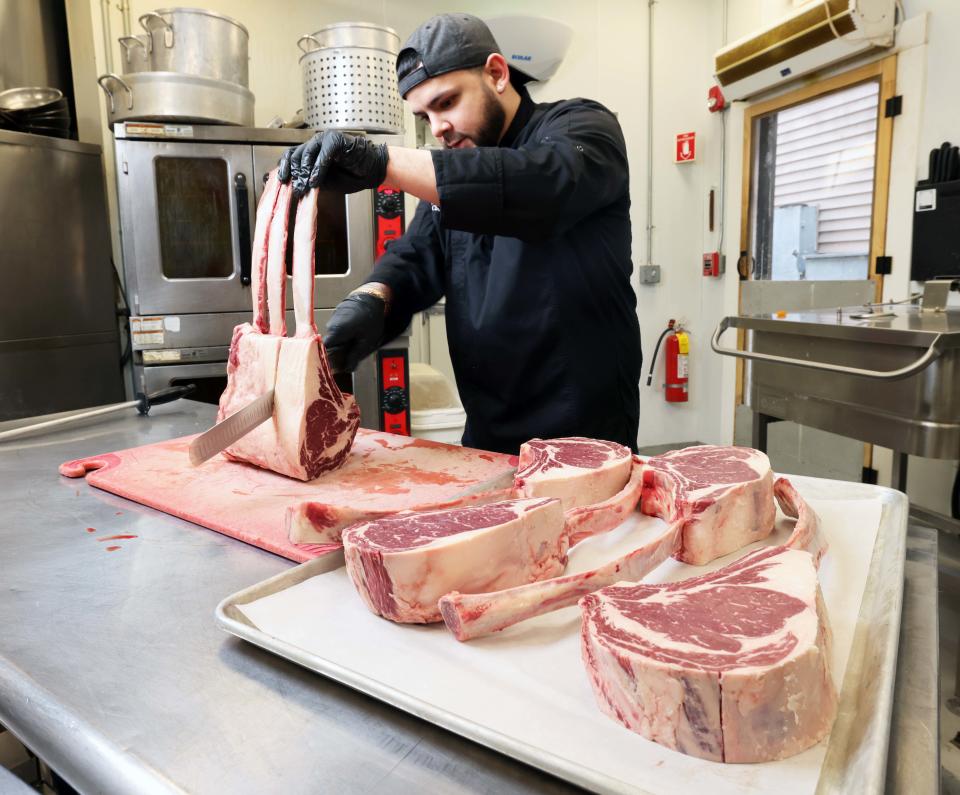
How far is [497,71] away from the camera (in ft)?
5.70

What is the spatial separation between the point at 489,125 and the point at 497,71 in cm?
13

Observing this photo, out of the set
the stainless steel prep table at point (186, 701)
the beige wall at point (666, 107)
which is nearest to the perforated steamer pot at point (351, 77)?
the beige wall at point (666, 107)

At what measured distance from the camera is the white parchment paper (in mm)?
499

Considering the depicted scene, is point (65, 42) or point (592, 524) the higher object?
point (65, 42)

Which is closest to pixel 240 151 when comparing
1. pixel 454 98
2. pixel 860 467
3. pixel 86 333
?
pixel 86 333

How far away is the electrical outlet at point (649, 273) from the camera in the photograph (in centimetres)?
515

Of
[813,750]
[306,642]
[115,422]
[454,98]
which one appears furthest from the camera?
[115,422]

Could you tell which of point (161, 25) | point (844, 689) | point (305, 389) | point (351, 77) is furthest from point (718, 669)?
point (161, 25)

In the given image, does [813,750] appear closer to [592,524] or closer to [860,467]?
[592,524]

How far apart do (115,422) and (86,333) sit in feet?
5.37

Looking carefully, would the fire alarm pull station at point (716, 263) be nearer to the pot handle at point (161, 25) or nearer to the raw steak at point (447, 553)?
the pot handle at point (161, 25)

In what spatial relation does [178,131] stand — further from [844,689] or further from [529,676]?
[844,689]

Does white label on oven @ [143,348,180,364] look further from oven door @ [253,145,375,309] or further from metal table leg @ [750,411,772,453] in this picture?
metal table leg @ [750,411,772,453]

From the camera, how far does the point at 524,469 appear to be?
1.08m
